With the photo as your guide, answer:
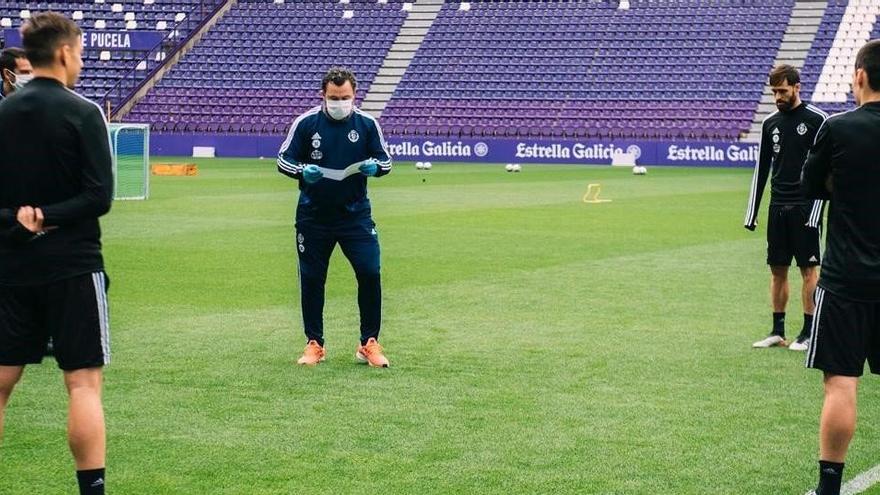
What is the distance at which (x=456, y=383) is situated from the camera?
Answer: 8797mm

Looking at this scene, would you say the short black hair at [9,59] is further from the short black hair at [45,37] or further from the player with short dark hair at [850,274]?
the player with short dark hair at [850,274]

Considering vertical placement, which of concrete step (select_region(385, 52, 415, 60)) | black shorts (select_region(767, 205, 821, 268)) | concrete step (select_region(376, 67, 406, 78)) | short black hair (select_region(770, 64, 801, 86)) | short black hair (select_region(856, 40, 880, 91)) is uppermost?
short black hair (select_region(856, 40, 880, 91))

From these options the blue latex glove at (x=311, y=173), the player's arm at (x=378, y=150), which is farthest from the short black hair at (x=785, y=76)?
the blue latex glove at (x=311, y=173)

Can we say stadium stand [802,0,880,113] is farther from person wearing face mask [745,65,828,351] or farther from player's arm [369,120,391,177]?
player's arm [369,120,391,177]

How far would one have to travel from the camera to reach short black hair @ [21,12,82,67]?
5125 mm

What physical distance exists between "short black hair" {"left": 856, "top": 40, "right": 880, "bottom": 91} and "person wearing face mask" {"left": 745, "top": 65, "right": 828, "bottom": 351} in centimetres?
436

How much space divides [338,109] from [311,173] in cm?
54

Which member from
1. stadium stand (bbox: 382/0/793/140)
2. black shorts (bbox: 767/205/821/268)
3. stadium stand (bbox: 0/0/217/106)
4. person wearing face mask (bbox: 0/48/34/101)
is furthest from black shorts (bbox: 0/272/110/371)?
stadium stand (bbox: 0/0/217/106)

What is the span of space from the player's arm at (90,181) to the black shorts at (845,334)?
10.4 ft

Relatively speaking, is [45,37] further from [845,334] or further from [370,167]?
[370,167]

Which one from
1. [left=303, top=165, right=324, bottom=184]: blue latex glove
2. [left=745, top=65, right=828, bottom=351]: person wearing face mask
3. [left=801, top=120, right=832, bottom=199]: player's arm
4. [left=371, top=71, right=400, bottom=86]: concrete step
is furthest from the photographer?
[left=371, top=71, right=400, bottom=86]: concrete step

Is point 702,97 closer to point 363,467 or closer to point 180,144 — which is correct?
point 180,144

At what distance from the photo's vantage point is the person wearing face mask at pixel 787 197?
10.2 meters

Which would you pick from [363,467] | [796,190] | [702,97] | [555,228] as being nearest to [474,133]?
[702,97]
